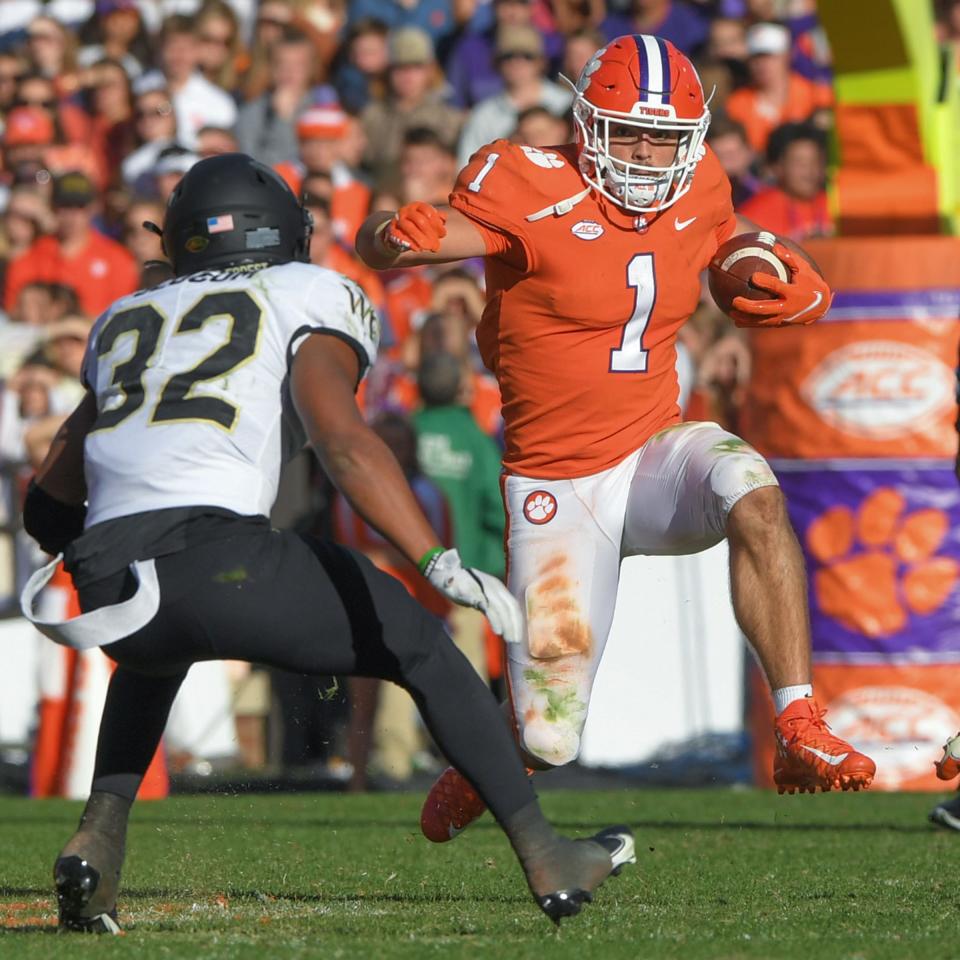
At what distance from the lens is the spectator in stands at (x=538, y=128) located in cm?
1041

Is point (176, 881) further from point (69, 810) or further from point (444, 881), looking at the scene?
point (69, 810)

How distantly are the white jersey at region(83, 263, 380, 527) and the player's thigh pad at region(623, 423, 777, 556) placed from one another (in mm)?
1017

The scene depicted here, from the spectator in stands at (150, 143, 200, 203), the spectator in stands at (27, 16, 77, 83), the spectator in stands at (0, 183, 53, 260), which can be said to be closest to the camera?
the spectator in stands at (150, 143, 200, 203)

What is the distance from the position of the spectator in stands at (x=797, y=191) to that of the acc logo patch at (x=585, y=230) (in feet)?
16.1

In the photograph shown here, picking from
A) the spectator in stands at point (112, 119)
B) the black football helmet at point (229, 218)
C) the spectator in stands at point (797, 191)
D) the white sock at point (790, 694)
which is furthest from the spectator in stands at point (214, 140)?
the white sock at point (790, 694)

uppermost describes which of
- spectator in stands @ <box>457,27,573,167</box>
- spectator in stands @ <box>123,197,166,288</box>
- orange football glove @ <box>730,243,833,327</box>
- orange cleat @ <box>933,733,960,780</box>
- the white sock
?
spectator in stands @ <box>457,27,573,167</box>

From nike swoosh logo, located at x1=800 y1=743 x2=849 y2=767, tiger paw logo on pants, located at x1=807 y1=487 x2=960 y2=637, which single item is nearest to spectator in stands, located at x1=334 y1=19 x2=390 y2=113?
tiger paw logo on pants, located at x1=807 y1=487 x2=960 y2=637

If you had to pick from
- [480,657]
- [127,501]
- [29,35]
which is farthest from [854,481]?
[29,35]

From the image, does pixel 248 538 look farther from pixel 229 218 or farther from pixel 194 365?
pixel 229 218

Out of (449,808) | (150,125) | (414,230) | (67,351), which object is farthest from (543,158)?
(150,125)

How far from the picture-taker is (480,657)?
8.75 meters

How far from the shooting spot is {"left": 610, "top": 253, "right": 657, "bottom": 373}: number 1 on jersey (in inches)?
209

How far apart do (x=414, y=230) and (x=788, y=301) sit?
1.07 m

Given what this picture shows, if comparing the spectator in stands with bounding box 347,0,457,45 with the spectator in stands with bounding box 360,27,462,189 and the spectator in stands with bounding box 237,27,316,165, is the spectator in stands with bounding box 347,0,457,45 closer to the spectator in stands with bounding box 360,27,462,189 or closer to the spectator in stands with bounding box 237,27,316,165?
the spectator in stands with bounding box 360,27,462,189
